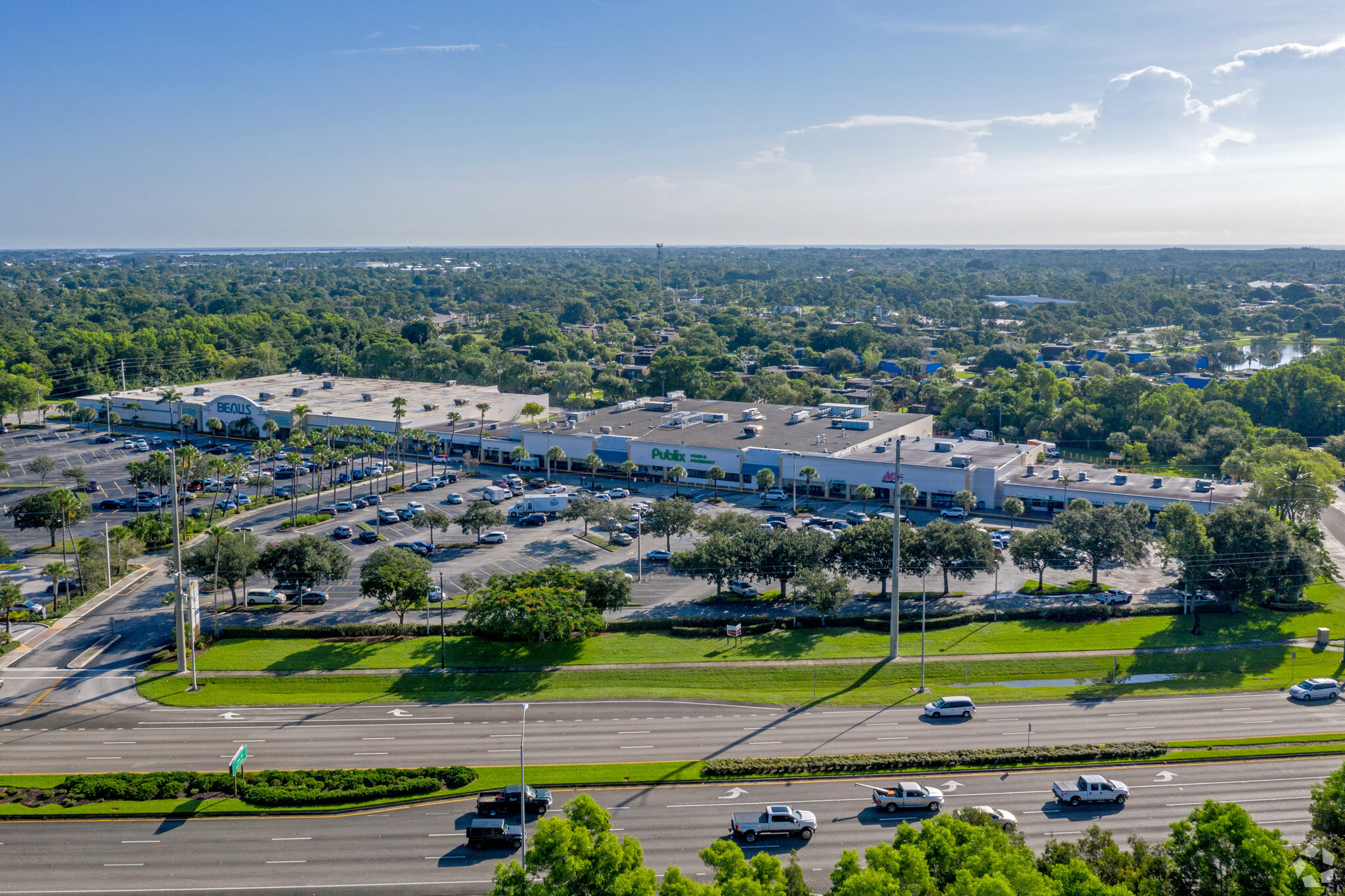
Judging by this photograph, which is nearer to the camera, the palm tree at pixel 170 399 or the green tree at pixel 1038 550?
the green tree at pixel 1038 550

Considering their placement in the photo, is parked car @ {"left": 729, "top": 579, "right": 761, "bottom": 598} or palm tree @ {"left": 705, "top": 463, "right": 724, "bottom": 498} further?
palm tree @ {"left": 705, "top": 463, "right": 724, "bottom": 498}

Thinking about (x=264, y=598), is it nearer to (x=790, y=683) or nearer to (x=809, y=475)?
→ (x=790, y=683)

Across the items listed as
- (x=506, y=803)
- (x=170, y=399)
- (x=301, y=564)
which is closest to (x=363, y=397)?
(x=170, y=399)

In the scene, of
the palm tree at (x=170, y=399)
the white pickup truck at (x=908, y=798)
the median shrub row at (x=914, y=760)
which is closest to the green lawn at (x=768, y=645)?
the median shrub row at (x=914, y=760)

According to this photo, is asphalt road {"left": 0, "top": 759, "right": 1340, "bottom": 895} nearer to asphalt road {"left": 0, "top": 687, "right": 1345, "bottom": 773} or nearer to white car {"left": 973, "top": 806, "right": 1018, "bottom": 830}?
white car {"left": 973, "top": 806, "right": 1018, "bottom": 830}

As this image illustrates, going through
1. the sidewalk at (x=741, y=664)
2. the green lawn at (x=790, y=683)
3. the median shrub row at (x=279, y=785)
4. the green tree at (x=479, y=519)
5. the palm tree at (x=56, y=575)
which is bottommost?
the green lawn at (x=790, y=683)

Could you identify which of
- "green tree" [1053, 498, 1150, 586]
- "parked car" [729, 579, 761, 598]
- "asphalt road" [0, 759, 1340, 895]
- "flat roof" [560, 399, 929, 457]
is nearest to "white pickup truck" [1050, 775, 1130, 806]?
"asphalt road" [0, 759, 1340, 895]

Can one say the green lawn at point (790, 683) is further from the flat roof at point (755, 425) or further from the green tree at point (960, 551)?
the flat roof at point (755, 425)

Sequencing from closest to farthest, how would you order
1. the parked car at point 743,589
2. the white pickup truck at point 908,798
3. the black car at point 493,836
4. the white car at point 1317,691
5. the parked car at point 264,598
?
1. the black car at point 493,836
2. the white pickup truck at point 908,798
3. the white car at point 1317,691
4. the parked car at point 264,598
5. the parked car at point 743,589
